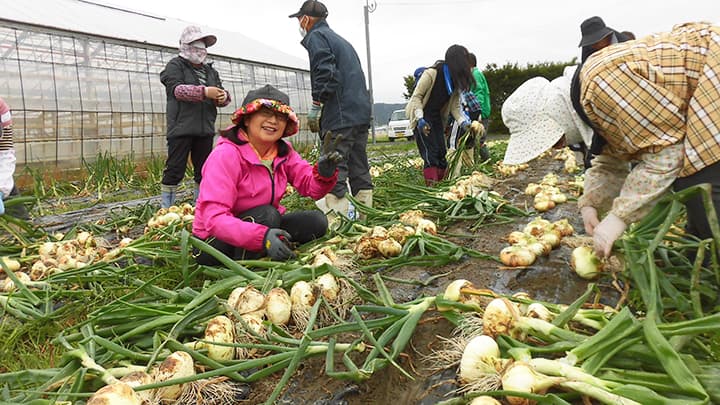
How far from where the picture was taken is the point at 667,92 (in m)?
1.42

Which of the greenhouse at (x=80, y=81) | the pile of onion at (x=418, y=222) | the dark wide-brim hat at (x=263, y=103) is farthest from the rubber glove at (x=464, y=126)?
the greenhouse at (x=80, y=81)

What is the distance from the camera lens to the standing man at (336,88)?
3299 mm

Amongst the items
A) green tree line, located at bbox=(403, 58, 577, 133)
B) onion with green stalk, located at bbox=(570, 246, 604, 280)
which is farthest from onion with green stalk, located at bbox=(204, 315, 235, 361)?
green tree line, located at bbox=(403, 58, 577, 133)

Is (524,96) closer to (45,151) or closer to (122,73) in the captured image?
(45,151)

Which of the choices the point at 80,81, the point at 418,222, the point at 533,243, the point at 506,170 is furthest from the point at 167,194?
the point at 80,81

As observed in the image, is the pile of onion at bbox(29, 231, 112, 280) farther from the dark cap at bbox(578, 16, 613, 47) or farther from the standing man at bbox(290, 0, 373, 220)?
the dark cap at bbox(578, 16, 613, 47)

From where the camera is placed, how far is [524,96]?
1.86 metres

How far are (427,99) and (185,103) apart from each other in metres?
2.16

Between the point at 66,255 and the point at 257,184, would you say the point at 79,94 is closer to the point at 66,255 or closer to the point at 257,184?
the point at 66,255

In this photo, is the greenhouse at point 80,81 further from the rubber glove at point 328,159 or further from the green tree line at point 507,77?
the green tree line at point 507,77

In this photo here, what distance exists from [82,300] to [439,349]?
1443 millimetres

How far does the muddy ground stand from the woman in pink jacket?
68 centimetres

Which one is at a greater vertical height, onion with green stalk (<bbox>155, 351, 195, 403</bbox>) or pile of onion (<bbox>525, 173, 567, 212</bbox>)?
pile of onion (<bbox>525, 173, 567, 212</bbox>)

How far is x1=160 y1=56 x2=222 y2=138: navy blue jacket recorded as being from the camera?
3.72 m
